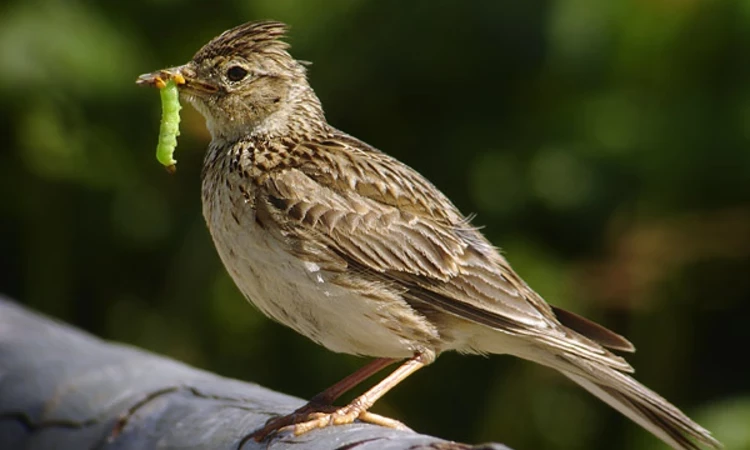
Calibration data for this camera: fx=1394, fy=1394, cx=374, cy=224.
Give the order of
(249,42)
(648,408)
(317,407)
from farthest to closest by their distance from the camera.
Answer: (249,42) → (648,408) → (317,407)

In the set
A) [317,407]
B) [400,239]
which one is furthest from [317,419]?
[400,239]

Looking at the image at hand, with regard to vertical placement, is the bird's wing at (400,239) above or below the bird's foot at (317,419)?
above

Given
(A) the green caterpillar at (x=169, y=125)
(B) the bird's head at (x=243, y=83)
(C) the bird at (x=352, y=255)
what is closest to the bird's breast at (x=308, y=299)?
(C) the bird at (x=352, y=255)

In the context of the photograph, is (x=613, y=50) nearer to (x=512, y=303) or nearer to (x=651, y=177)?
(x=651, y=177)

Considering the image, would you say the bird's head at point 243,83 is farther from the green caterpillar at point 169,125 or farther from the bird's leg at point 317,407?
the bird's leg at point 317,407

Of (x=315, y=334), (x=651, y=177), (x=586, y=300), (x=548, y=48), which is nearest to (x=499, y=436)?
(x=586, y=300)

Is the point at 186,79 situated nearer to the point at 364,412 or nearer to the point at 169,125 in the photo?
the point at 169,125

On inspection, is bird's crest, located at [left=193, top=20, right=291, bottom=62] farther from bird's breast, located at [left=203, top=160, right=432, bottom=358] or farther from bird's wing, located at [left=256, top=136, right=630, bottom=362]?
bird's breast, located at [left=203, top=160, right=432, bottom=358]
